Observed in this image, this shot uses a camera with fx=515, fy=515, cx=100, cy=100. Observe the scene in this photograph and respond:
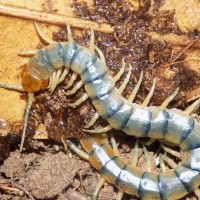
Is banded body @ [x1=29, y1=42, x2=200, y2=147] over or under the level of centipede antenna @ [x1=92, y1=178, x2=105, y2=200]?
over

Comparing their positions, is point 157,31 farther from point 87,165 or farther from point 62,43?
point 87,165

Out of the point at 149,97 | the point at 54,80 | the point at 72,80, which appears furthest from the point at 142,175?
the point at 54,80

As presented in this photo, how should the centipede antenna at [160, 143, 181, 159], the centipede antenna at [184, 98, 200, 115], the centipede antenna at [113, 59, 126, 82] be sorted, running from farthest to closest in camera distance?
the centipede antenna at [160, 143, 181, 159]
the centipede antenna at [184, 98, 200, 115]
the centipede antenna at [113, 59, 126, 82]

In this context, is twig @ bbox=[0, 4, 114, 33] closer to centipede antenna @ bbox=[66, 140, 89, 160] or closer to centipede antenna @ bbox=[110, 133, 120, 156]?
centipede antenna @ bbox=[110, 133, 120, 156]

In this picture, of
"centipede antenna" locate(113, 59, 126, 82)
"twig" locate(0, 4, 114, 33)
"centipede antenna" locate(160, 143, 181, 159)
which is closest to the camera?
"twig" locate(0, 4, 114, 33)

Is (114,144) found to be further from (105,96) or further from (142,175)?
(105,96)

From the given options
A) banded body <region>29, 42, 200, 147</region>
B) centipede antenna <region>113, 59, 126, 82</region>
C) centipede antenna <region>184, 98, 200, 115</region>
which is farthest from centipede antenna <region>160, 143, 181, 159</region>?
centipede antenna <region>113, 59, 126, 82</region>
